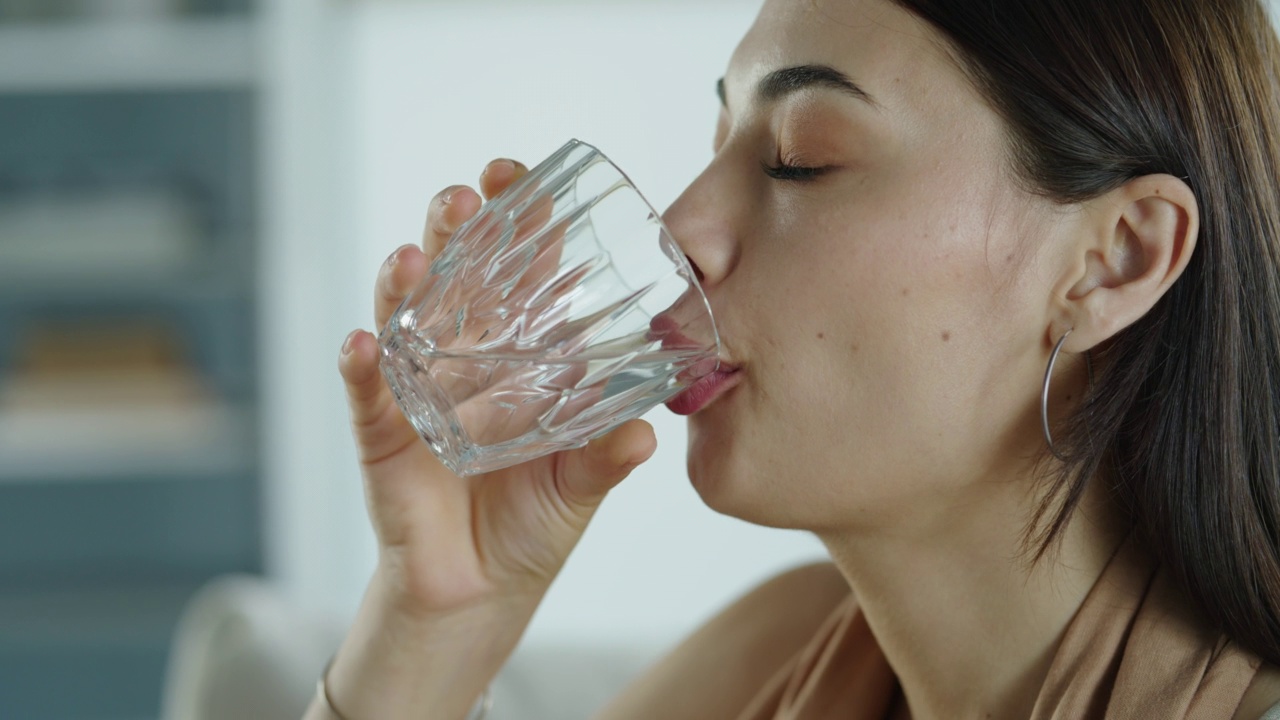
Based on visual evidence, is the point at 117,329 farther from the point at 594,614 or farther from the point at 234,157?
the point at 594,614

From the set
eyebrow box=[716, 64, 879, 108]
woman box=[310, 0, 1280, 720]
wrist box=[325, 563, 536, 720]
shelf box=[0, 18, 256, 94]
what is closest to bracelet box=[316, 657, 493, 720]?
wrist box=[325, 563, 536, 720]

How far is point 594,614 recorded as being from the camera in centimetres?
343

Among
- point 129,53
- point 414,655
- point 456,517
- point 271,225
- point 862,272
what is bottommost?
point 414,655

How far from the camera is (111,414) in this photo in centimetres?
318

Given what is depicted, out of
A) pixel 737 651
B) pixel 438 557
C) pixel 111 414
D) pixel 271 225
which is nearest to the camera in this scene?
pixel 438 557

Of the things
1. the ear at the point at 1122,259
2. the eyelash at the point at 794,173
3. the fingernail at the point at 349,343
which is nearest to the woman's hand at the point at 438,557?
the fingernail at the point at 349,343

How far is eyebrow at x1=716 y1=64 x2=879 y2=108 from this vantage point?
3.29 feet

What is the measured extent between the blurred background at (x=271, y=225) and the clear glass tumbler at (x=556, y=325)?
2186 millimetres

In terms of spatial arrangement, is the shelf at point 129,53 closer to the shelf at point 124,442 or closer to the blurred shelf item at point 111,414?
the blurred shelf item at point 111,414

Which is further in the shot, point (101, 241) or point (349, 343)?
point (101, 241)

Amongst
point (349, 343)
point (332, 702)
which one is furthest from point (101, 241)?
point (349, 343)

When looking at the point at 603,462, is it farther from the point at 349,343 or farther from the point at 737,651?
the point at 737,651

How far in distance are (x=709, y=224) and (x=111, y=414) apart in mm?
2533

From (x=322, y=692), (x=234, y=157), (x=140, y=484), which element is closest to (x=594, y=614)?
(x=140, y=484)
